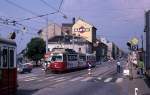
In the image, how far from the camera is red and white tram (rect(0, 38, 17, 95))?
19805 millimetres

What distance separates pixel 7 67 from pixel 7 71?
0.17m

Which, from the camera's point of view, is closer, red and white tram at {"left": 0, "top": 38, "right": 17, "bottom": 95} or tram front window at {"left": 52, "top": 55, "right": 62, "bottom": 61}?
red and white tram at {"left": 0, "top": 38, "right": 17, "bottom": 95}

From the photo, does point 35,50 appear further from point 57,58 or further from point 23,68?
point 57,58

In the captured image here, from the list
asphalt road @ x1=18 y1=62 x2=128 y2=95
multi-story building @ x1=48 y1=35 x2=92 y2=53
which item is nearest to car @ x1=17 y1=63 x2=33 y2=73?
asphalt road @ x1=18 y1=62 x2=128 y2=95

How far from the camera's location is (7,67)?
20547 mm

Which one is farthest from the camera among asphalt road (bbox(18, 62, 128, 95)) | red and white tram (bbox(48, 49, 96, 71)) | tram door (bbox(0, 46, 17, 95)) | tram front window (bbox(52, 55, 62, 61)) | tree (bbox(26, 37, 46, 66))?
tree (bbox(26, 37, 46, 66))

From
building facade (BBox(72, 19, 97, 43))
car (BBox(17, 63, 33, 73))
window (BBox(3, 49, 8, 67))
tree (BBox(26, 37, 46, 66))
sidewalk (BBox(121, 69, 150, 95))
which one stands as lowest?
sidewalk (BBox(121, 69, 150, 95))

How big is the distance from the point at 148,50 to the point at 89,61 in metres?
62.0

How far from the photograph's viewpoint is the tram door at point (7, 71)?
777 inches

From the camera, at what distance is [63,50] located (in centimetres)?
6162

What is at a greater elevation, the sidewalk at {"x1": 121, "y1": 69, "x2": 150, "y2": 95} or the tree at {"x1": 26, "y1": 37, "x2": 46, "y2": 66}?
the tree at {"x1": 26, "y1": 37, "x2": 46, "y2": 66}

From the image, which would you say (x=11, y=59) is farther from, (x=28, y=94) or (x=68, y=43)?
(x=68, y=43)

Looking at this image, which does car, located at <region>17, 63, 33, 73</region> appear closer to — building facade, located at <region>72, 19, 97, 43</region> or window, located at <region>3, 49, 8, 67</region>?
window, located at <region>3, 49, 8, 67</region>

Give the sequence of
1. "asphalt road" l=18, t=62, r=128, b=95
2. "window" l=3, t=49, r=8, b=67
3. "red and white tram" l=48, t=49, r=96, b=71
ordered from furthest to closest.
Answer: "red and white tram" l=48, t=49, r=96, b=71 → "asphalt road" l=18, t=62, r=128, b=95 → "window" l=3, t=49, r=8, b=67
